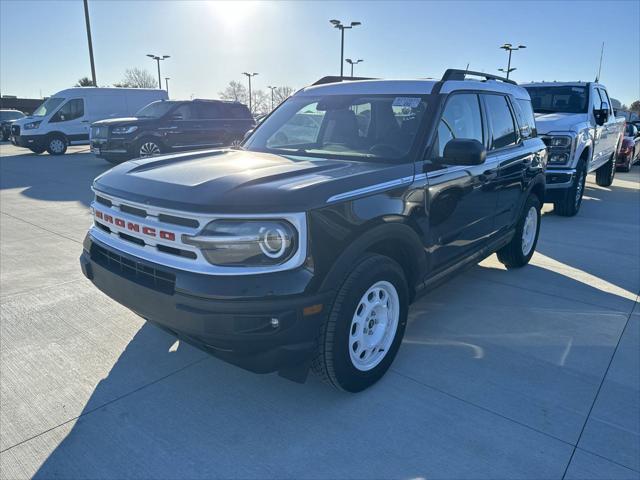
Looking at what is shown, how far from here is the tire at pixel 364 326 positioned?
2635mm

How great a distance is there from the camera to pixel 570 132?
305 inches

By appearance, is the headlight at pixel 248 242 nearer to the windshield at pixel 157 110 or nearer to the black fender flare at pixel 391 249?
the black fender flare at pixel 391 249

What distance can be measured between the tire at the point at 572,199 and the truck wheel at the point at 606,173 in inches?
166

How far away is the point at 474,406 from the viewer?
2.91 m

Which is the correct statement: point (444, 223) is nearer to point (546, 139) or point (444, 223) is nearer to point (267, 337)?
point (267, 337)

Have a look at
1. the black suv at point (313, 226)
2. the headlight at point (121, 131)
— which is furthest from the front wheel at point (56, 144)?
the black suv at point (313, 226)

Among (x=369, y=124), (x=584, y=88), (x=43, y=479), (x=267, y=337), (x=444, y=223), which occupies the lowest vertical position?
(x=43, y=479)

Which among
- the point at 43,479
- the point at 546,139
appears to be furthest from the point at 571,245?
the point at 43,479

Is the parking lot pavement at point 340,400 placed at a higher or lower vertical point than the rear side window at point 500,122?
lower

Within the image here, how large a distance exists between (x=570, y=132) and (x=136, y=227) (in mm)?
7323

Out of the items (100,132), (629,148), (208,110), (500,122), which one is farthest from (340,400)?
(629,148)

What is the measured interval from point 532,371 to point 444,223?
1.18 metres

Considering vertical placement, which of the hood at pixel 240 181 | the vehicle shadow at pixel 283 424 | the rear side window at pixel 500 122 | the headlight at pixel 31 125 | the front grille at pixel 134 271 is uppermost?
the rear side window at pixel 500 122

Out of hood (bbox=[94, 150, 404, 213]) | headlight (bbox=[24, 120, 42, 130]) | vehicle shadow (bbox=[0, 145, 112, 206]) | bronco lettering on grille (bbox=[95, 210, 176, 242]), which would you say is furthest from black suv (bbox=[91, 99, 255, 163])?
bronco lettering on grille (bbox=[95, 210, 176, 242])
